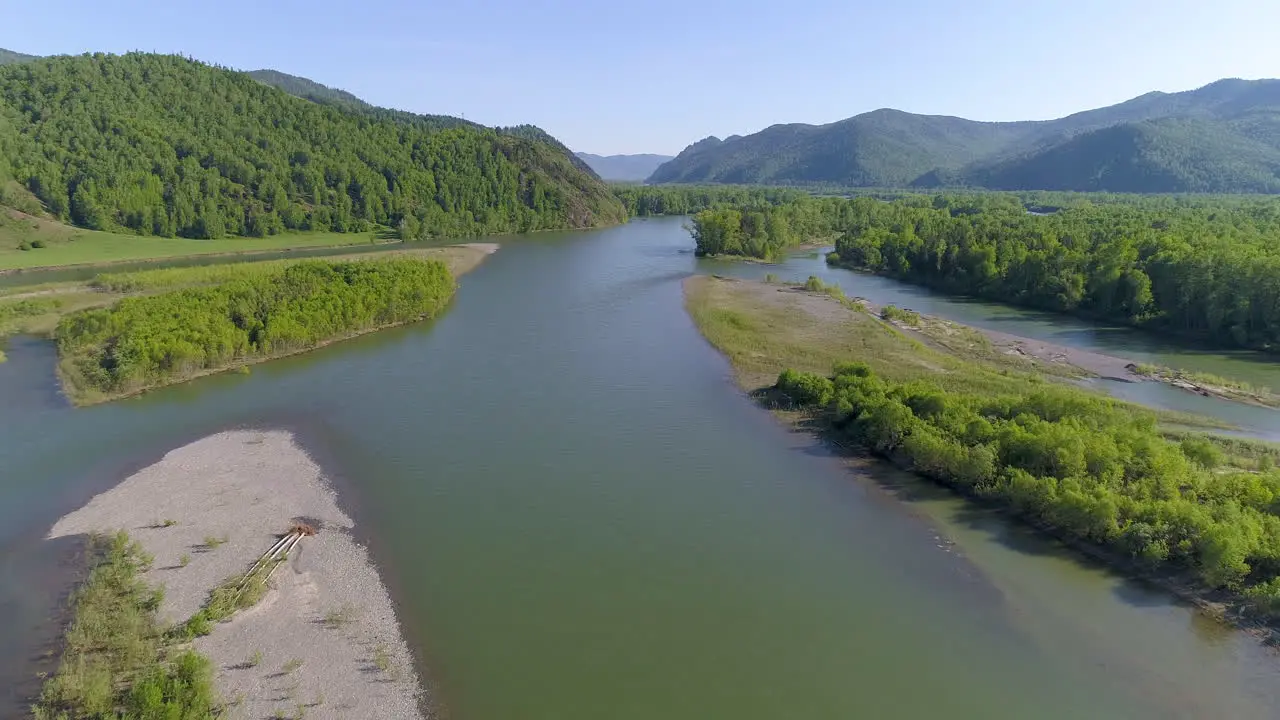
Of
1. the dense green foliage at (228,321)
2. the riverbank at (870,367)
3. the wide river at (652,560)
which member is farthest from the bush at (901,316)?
the dense green foliage at (228,321)

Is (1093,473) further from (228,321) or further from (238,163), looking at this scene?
(238,163)

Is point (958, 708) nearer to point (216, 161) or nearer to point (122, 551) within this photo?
point (122, 551)

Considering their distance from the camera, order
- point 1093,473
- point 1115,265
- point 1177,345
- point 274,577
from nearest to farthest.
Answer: point 274,577, point 1093,473, point 1177,345, point 1115,265

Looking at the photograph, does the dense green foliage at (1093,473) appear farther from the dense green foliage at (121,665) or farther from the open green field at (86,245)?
the open green field at (86,245)

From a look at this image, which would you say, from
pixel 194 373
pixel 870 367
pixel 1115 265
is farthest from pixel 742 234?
pixel 194 373

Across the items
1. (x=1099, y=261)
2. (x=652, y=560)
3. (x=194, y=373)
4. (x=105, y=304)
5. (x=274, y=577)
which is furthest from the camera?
(x=1099, y=261)

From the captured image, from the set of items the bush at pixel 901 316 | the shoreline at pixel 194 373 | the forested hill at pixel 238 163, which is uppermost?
the forested hill at pixel 238 163
